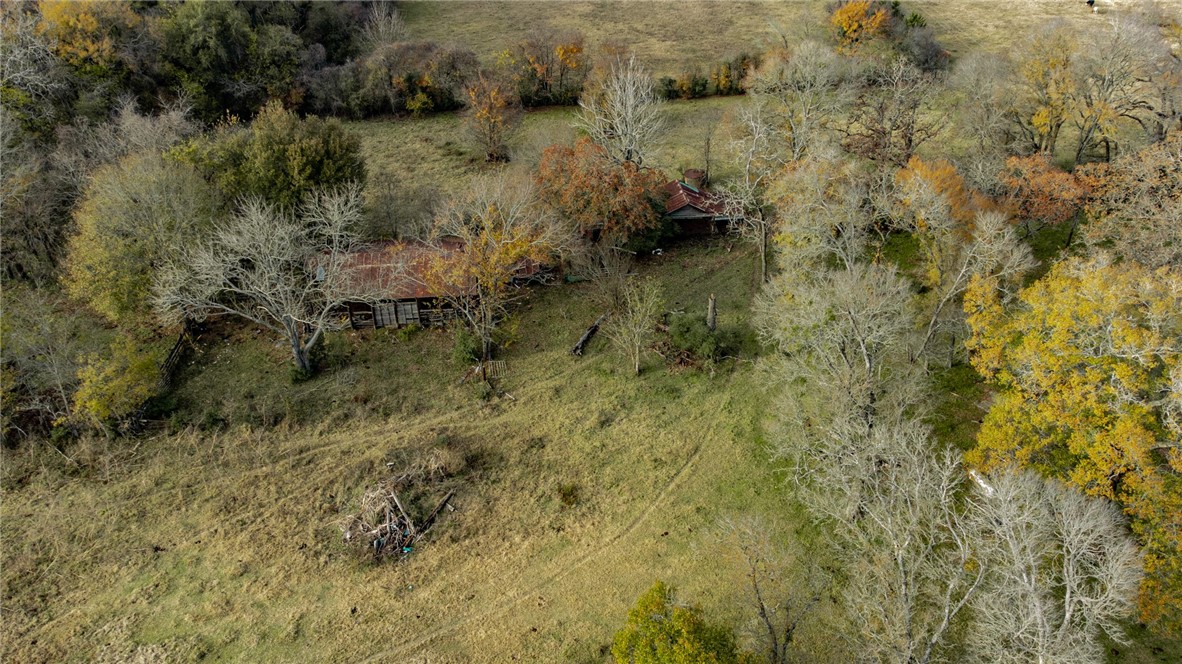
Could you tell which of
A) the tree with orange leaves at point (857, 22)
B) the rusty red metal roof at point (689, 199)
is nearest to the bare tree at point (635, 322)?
the rusty red metal roof at point (689, 199)

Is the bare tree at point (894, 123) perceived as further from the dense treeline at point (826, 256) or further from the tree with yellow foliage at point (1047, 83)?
the tree with yellow foliage at point (1047, 83)

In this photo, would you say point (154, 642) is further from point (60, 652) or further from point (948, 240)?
point (948, 240)

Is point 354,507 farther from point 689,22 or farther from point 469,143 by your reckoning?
point 689,22

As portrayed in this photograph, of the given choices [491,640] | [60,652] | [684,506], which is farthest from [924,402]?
[60,652]

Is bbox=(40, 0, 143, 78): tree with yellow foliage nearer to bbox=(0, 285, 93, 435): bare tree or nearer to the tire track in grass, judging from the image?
bbox=(0, 285, 93, 435): bare tree

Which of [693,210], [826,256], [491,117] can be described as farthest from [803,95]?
[491,117]

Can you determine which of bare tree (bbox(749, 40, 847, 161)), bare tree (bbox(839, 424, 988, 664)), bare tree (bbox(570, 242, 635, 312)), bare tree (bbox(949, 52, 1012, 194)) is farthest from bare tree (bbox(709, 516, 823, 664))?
bare tree (bbox(949, 52, 1012, 194))

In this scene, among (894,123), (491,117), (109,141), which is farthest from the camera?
(491,117)
